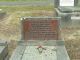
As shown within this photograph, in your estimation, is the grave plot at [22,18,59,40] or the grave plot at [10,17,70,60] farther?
the grave plot at [22,18,59,40]

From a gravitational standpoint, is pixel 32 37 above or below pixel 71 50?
above

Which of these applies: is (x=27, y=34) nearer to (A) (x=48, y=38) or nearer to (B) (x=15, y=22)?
(A) (x=48, y=38)

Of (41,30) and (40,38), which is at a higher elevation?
(41,30)

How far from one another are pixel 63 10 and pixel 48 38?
485 cm

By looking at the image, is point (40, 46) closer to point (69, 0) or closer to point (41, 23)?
point (41, 23)

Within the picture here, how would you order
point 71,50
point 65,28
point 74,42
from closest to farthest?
1. point 71,50
2. point 74,42
3. point 65,28

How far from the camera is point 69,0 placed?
14.8m

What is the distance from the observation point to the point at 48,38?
25.9ft

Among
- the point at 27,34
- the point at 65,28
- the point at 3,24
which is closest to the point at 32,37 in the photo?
the point at 27,34

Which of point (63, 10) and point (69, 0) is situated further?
point (69, 0)

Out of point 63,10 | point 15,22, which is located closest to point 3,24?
point 15,22

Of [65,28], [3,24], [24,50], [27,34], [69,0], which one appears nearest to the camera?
[24,50]

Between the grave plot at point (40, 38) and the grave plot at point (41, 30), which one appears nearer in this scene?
the grave plot at point (40, 38)

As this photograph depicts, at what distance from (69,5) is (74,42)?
17.6 ft
